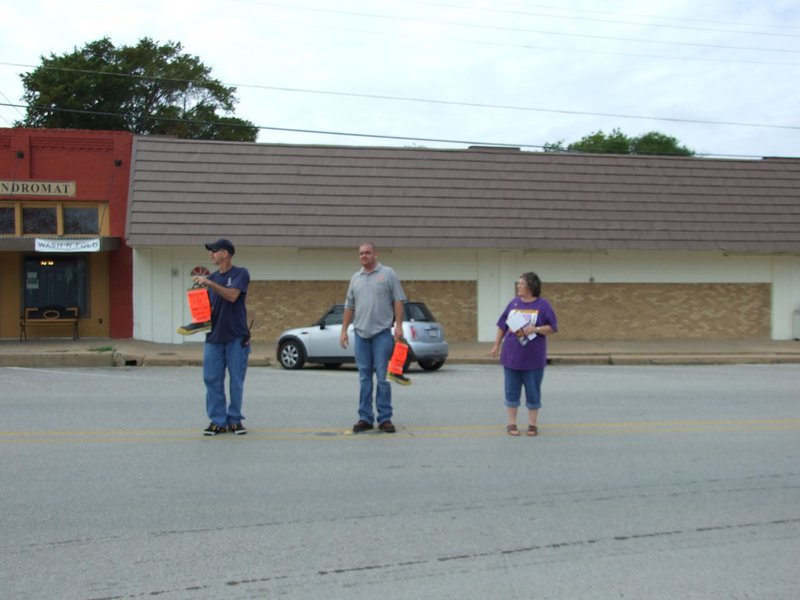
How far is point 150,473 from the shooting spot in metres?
7.00

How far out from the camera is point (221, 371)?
27.2ft

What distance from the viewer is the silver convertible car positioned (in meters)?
15.7

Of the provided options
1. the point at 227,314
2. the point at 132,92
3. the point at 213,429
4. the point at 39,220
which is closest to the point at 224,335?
the point at 227,314

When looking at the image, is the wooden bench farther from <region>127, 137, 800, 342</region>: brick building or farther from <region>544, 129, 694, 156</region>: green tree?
<region>544, 129, 694, 156</region>: green tree

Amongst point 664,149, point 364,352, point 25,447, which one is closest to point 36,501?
point 25,447

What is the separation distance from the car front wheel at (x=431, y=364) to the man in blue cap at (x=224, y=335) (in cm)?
787

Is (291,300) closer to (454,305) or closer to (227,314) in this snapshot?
(454,305)

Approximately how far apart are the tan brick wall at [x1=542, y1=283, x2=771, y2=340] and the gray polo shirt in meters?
14.8

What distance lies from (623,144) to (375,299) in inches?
2499

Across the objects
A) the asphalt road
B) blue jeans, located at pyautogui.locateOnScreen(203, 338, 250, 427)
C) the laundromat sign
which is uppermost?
the laundromat sign

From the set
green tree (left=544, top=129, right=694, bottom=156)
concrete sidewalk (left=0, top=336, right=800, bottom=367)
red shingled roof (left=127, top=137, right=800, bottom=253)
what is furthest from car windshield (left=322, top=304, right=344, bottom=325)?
green tree (left=544, top=129, right=694, bottom=156)

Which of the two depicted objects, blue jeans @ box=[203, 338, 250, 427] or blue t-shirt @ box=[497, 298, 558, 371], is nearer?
blue jeans @ box=[203, 338, 250, 427]

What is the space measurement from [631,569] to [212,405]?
484cm

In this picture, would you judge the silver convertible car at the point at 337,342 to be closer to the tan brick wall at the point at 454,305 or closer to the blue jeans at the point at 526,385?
the tan brick wall at the point at 454,305
